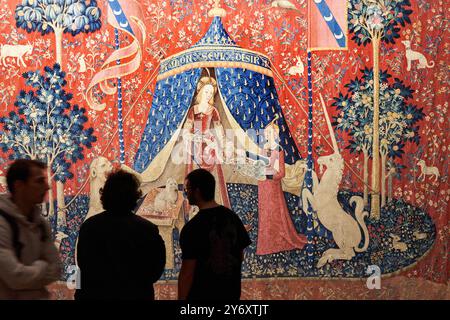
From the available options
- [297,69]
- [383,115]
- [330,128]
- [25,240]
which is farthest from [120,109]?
[25,240]

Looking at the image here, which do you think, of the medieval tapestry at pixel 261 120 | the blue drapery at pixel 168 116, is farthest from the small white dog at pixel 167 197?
the blue drapery at pixel 168 116

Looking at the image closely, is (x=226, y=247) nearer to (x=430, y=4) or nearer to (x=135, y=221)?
(x=135, y=221)

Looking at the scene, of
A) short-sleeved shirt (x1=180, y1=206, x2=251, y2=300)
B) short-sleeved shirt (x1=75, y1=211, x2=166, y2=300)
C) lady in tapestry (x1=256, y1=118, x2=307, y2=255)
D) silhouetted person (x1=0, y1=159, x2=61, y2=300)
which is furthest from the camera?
lady in tapestry (x1=256, y1=118, x2=307, y2=255)

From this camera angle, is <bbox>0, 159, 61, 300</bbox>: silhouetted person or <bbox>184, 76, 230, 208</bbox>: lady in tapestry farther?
<bbox>184, 76, 230, 208</bbox>: lady in tapestry

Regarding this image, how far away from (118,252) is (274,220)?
121 inches

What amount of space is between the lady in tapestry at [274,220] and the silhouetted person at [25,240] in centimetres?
341

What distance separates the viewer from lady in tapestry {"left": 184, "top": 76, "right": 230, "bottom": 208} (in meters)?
6.44

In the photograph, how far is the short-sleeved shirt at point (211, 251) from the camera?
12.2 ft

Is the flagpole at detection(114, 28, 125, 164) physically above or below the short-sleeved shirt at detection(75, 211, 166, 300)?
above

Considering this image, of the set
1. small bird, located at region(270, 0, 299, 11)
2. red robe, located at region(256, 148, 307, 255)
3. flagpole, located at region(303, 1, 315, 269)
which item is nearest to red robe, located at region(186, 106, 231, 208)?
red robe, located at region(256, 148, 307, 255)

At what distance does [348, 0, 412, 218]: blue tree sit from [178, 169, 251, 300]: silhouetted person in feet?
9.69

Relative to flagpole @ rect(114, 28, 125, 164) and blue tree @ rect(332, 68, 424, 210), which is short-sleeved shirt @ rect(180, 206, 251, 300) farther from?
blue tree @ rect(332, 68, 424, 210)

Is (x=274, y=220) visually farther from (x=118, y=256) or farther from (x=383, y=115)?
(x=118, y=256)

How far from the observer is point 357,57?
6465mm
